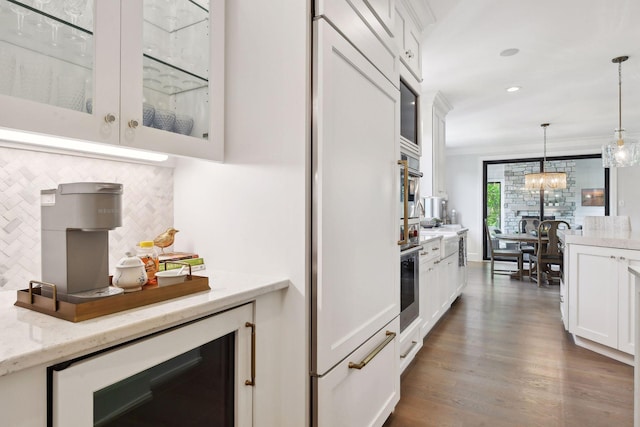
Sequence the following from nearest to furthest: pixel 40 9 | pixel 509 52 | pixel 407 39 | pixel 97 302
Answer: pixel 97 302
pixel 40 9
pixel 407 39
pixel 509 52

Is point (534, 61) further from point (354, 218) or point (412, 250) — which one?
point (354, 218)

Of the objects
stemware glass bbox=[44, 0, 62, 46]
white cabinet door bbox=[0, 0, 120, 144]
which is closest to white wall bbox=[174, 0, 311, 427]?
white cabinet door bbox=[0, 0, 120, 144]

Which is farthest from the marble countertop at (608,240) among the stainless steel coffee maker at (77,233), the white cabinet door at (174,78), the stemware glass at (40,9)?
the stemware glass at (40,9)

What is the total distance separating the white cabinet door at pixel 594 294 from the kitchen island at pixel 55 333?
296 centimetres

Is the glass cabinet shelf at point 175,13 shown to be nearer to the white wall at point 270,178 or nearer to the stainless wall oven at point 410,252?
the white wall at point 270,178

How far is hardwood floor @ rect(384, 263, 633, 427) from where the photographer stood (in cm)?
201

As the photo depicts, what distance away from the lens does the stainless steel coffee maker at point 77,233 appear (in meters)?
0.89

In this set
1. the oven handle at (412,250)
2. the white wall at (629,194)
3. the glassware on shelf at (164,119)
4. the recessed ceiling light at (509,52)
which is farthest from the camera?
the white wall at (629,194)

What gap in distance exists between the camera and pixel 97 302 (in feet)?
2.80

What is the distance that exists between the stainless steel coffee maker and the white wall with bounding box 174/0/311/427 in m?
0.50

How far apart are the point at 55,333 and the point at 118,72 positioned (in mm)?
741

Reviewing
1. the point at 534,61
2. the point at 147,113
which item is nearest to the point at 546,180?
the point at 534,61

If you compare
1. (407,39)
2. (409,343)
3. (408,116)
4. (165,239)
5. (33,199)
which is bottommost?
(409,343)

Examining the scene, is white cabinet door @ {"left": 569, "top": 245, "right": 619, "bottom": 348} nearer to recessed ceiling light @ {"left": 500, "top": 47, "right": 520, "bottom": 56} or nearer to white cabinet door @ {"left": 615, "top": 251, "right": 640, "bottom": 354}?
white cabinet door @ {"left": 615, "top": 251, "right": 640, "bottom": 354}
